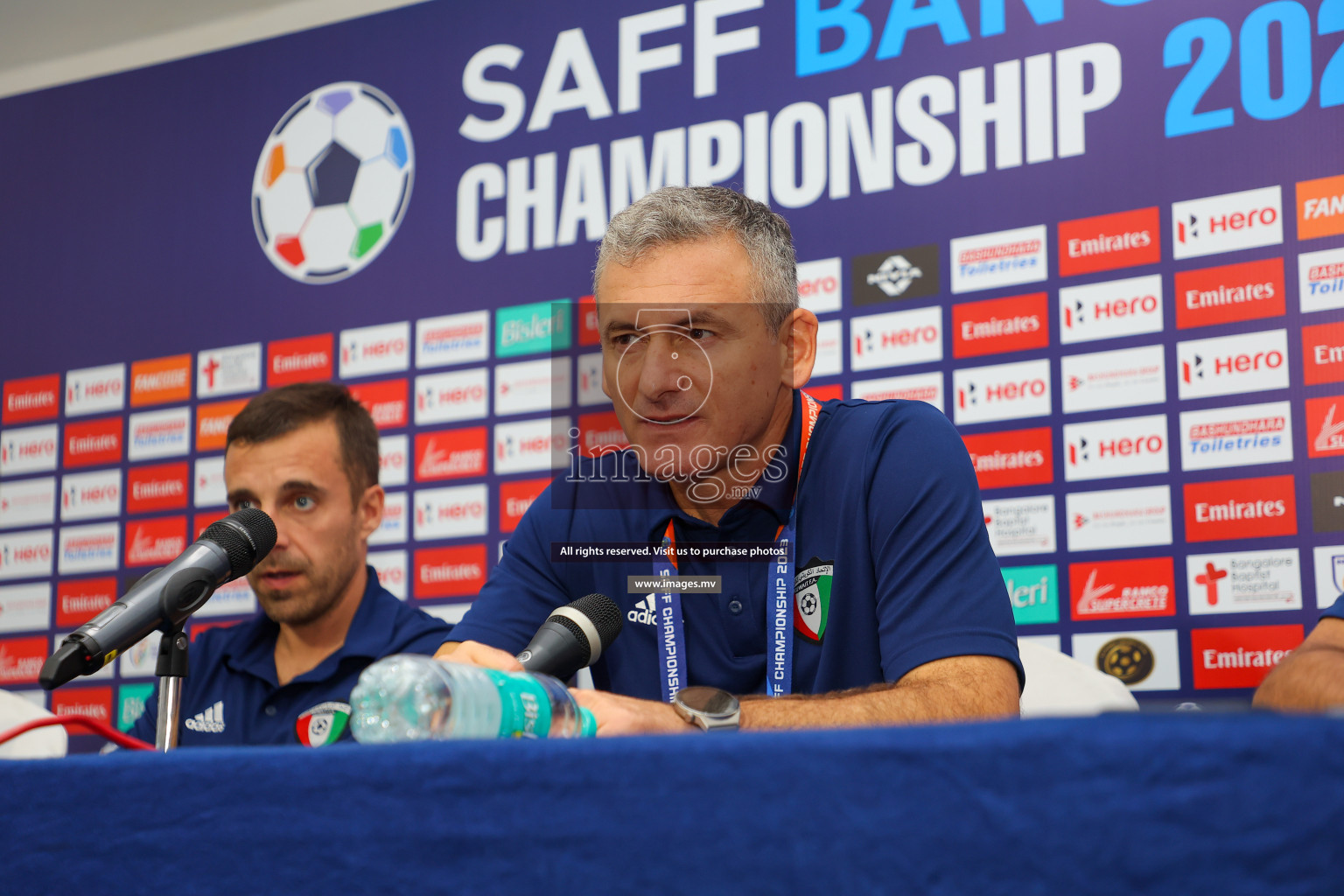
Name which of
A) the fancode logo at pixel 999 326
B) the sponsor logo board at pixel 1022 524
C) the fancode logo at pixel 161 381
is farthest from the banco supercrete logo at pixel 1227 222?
the fancode logo at pixel 161 381

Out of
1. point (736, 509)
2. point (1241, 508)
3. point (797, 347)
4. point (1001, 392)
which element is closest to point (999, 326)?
point (1001, 392)

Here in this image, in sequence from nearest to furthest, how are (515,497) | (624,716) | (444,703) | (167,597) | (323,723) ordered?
(444,703) < (624,716) < (167,597) < (323,723) < (515,497)

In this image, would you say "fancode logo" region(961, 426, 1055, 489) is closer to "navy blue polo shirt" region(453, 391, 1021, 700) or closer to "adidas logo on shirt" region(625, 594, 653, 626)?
"navy blue polo shirt" region(453, 391, 1021, 700)

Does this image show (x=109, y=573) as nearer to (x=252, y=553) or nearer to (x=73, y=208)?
Answer: (x=73, y=208)

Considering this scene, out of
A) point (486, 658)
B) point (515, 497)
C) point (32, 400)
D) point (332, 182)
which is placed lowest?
point (486, 658)

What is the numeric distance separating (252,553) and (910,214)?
1777 mm

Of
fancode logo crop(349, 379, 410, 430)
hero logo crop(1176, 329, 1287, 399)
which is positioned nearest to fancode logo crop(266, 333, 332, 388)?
fancode logo crop(349, 379, 410, 430)

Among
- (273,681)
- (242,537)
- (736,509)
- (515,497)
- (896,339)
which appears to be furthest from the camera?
(515,497)

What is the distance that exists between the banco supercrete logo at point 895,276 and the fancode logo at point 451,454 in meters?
1.03

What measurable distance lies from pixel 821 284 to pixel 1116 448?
29.3 inches

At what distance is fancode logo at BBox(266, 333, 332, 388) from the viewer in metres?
3.10

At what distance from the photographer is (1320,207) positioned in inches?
83.1

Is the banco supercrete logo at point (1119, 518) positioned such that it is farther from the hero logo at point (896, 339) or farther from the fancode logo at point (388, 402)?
the fancode logo at point (388, 402)

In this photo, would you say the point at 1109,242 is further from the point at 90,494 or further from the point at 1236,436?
the point at 90,494
